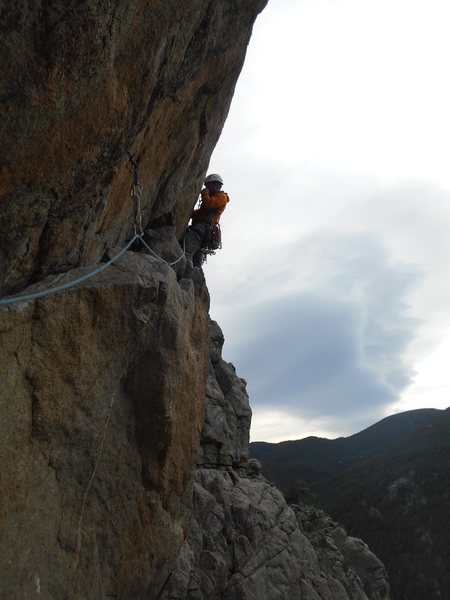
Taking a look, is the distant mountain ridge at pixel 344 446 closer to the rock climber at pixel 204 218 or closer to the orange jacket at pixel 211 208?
the rock climber at pixel 204 218

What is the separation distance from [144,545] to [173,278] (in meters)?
3.52

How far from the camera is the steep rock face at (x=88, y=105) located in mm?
4586

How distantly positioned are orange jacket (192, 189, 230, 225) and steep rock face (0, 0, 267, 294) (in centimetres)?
353

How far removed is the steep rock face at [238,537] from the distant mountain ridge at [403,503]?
14284 mm

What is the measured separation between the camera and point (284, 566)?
10.3 metres

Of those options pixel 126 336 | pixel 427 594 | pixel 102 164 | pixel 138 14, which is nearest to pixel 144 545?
pixel 126 336

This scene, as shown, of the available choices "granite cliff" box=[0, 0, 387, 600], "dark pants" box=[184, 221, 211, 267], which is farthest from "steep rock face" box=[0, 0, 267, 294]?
"dark pants" box=[184, 221, 211, 267]

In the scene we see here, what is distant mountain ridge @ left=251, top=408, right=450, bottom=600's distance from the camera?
4094 centimetres

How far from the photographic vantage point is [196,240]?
11.4 m

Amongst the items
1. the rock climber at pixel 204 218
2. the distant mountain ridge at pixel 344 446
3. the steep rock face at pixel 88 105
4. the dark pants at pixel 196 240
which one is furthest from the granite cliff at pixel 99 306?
the distant mountain ridge at pixel 344 446

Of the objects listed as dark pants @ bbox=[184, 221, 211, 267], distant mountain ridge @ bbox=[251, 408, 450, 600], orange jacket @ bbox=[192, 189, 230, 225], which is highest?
orange jacket @ bbox=[192, 189, 230, 225]

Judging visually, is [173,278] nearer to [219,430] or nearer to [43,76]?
[43,76]

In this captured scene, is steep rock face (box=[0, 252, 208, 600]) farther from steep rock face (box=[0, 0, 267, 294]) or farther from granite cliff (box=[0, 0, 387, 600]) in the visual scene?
steep rock face (box=[0, 0, 267, 294])

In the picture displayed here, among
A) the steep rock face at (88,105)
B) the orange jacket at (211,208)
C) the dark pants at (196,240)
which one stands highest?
the orange jacket at (211,208)
